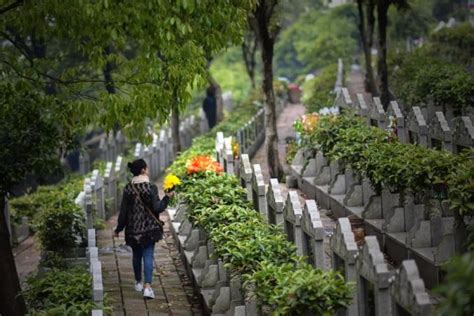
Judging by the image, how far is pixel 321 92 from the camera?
2989 centimetres

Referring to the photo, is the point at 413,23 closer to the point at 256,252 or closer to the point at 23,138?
the point at 23,138

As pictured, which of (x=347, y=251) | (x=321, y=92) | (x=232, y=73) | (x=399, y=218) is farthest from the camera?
(x=232, y=73)

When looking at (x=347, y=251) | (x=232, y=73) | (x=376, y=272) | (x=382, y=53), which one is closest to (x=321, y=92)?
(x=382, y=53)

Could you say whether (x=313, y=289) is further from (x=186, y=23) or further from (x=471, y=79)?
(x=471, y=79)

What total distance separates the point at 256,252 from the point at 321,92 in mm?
20520

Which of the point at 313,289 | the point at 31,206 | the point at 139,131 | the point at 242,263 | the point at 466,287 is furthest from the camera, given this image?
the point at 31,206

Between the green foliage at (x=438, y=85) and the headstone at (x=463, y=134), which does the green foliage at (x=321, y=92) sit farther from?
the headstone at (x=463, y=134)

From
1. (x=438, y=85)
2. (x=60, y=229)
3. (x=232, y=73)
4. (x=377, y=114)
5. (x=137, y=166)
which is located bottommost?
(x=232, y=73)

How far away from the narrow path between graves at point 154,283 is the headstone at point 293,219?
196 cm

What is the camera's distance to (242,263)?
9797 mm

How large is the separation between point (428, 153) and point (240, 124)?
14.9 metres

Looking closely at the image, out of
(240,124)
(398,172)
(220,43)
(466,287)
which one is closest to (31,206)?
(240,124)

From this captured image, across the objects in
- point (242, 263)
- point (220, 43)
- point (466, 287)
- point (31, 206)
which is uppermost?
point (220, 43)

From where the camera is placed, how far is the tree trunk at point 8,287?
12.1m
